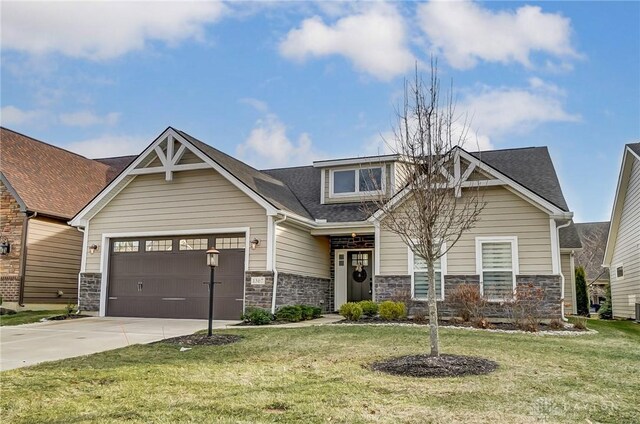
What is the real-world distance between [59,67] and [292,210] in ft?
26.2

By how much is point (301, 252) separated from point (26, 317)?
796cm

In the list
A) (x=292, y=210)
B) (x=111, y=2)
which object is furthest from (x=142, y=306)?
(x=111, y=2)

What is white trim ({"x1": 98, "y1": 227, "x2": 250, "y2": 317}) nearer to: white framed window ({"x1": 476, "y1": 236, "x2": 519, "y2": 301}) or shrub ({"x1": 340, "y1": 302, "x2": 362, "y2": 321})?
shrub ({"x1": 340, "y1": 302, "x2": 362, "y2": 321})

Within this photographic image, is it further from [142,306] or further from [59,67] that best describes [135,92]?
[142,306]

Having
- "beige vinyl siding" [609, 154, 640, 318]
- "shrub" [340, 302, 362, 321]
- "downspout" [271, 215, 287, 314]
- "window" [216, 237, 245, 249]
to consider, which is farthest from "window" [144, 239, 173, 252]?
"beige vinyl siding" [609, 154, 640, 318]

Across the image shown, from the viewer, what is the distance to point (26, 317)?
14.9m

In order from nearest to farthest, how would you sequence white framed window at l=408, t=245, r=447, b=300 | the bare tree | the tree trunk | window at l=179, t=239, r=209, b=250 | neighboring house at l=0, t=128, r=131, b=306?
the tree trunk < the bare tree < white framed window at l=408, t=245, r=447, b=300 < window at l=179, t=239, r=209, b=250 < neighboring house at l=0, t=128, r=131, b=306

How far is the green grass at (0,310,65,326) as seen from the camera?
1394 centimetres

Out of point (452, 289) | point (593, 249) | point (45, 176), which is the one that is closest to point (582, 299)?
point (452, 289)

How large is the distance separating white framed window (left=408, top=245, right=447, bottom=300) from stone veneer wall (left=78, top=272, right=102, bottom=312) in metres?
9.14

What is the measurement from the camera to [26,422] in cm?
475

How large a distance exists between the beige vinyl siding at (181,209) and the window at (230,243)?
37 centimetres

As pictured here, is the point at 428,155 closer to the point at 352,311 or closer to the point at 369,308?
the point at 352,311

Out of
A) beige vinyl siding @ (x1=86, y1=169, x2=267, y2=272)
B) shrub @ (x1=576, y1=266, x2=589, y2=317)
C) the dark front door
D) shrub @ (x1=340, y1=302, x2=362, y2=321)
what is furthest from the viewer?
shrub @ (x1=576, y1=266, x2=589, y2=317)
